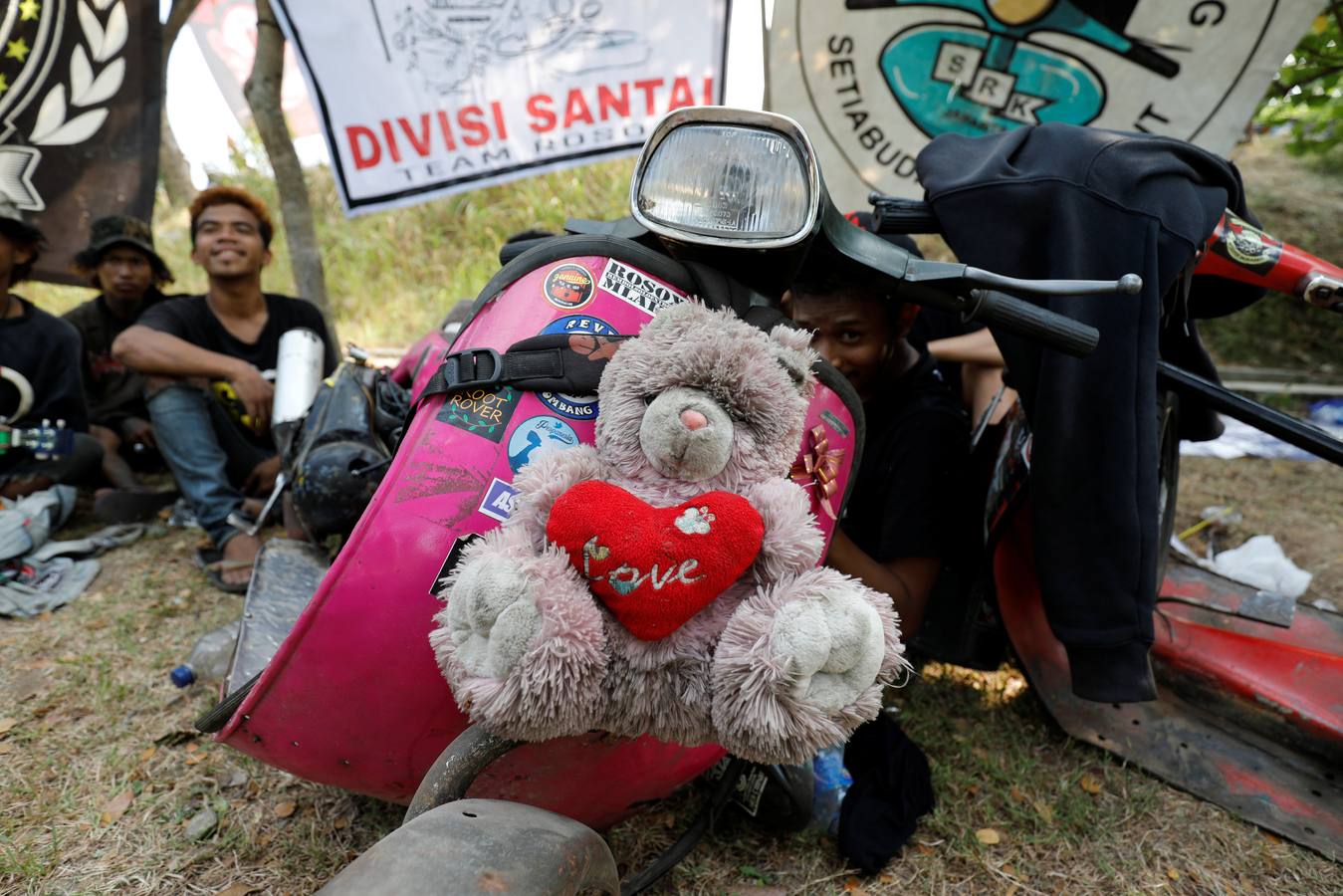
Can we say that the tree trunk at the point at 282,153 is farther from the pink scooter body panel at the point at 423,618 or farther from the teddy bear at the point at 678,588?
the teddy bear at the point at 678,588

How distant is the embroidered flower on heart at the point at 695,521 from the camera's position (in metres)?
0.98

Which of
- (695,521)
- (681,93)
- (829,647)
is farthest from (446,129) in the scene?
(829,647)

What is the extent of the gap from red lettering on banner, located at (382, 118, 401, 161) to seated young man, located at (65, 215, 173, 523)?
4.63 ft

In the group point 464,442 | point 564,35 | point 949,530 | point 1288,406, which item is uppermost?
point 564,35

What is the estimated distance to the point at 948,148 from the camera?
1922 millimetres

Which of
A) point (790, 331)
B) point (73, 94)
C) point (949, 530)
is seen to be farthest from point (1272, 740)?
point (73, 94)

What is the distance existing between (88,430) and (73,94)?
1613 millimetres

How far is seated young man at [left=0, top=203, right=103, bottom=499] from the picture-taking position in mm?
3365

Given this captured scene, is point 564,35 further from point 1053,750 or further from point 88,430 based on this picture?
point 1053,750

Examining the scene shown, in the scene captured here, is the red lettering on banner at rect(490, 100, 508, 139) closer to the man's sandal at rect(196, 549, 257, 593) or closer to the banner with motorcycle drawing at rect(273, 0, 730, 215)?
the banner with motorcycle drawing at rect(273, 0, 730, 215)

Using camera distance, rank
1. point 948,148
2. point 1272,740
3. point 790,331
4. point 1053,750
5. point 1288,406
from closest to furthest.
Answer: point 790,331 < point 948,148 < point 1272,740 < point 1053,750 < point 1288,406

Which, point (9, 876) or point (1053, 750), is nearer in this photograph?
point (9, 876)

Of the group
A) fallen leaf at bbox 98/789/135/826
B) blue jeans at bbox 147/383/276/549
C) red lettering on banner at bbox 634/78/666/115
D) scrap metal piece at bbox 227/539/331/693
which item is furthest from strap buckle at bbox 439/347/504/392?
A: red lettering on banner at bbox 634/78/666/115

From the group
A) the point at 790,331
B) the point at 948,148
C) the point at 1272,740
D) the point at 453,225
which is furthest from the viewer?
the point at 453,225
